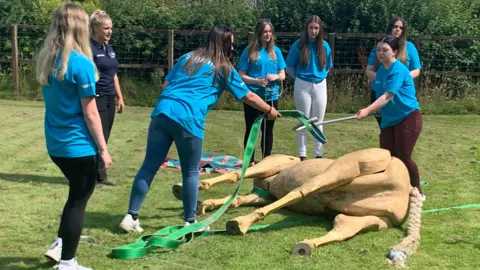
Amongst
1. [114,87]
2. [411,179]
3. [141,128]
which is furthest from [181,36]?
[411,179]

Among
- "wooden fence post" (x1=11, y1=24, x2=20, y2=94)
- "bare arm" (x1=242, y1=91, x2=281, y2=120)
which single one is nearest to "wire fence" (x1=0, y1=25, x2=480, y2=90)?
"wooden fence post" (x1=11, y1=24, x2=20, y2=94)

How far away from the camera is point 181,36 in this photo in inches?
711

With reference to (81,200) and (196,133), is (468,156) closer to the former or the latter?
(196,133)

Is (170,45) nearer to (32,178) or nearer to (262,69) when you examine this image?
(262,69)

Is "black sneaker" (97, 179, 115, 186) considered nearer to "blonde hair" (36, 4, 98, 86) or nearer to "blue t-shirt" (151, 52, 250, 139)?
"blue t-shirt" (151, 52, 250, 139)

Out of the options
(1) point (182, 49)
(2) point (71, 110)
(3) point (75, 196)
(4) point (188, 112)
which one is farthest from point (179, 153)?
(1) point (182, 49)

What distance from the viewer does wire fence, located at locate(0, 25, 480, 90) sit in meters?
16.8

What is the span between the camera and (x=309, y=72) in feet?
27.8

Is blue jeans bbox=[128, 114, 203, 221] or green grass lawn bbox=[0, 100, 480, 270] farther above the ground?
blue jeans bbox=[128, 114, 203, 221]

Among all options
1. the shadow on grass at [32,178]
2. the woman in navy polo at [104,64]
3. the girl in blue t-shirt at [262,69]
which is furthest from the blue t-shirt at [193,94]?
the girl in blue t-shirt at [262,69]

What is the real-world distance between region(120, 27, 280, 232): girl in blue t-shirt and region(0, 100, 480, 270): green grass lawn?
0.38m

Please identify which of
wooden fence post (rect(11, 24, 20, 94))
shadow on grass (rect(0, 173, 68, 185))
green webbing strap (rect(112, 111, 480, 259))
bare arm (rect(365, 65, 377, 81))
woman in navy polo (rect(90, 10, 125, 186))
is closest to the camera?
green webbing strap (rect(112, 111, 480, 259))

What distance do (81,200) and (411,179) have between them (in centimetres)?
355

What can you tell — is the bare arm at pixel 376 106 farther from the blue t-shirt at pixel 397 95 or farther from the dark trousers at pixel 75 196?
the dark trousers at pixel 75 196
